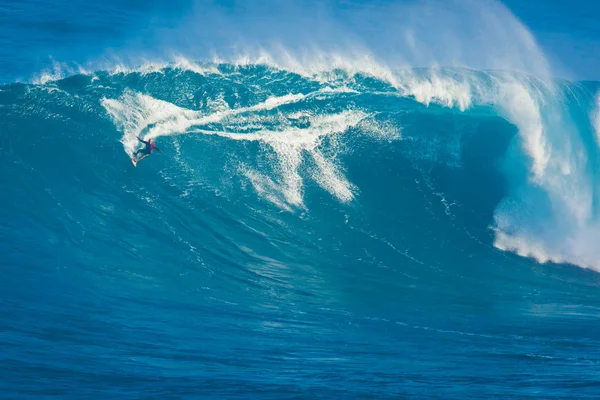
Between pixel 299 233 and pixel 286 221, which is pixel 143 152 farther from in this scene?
pixel 299 233

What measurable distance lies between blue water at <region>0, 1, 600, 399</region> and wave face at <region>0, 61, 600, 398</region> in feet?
0.14

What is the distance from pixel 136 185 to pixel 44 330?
4.77m

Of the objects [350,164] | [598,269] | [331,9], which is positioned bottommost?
[598,269]

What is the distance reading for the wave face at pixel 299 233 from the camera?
8.01 m

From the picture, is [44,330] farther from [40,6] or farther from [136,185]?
[40,6]

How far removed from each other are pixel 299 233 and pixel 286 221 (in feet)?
1.17

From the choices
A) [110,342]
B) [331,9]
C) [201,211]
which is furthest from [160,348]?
[331,9]

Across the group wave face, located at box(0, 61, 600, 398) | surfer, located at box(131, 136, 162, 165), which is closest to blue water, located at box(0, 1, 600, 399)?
wave face, located at box(0, 61, 600, 398)

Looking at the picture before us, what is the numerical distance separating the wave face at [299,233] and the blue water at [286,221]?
4 cm

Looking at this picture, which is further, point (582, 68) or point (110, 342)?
point (582, 68)

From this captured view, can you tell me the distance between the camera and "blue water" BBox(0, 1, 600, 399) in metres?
8.02

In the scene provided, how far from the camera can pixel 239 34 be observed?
17.2 metres

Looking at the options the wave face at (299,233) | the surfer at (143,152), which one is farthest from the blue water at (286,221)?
the surfer at (143,152)

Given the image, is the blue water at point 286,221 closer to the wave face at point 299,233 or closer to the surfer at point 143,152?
the wave face at point 299,233
